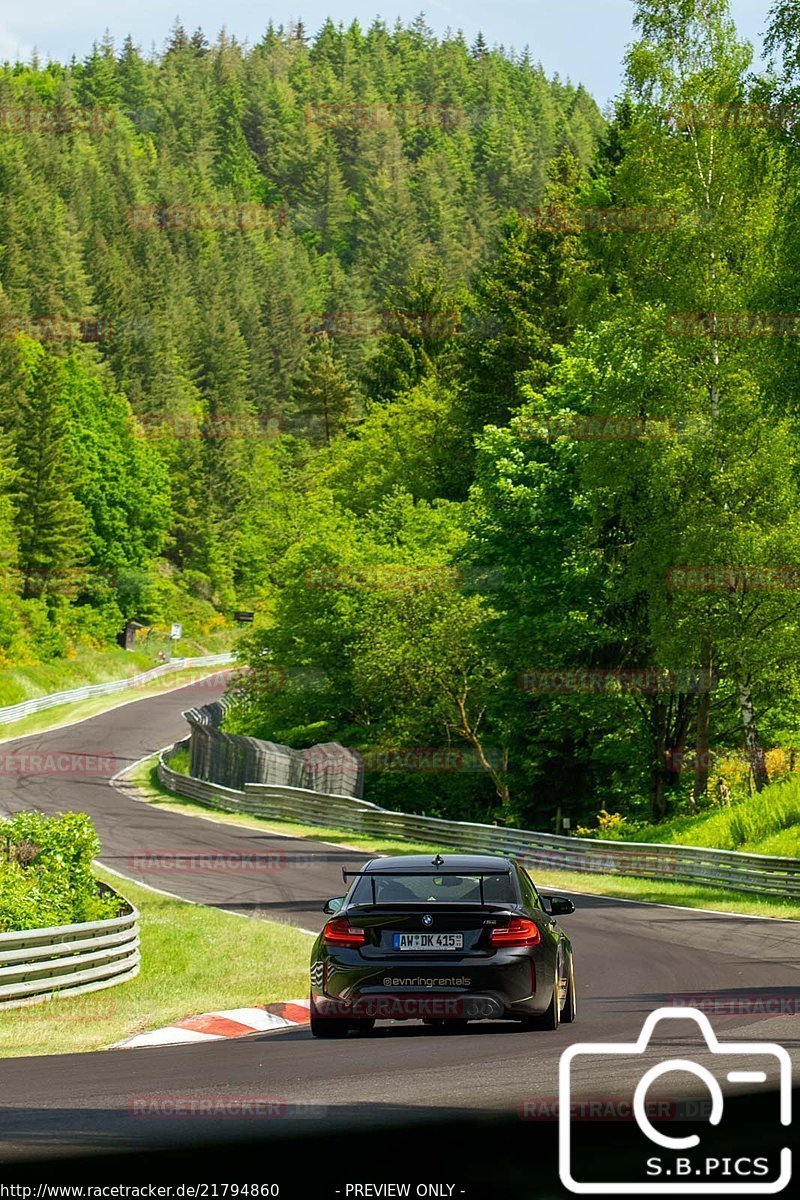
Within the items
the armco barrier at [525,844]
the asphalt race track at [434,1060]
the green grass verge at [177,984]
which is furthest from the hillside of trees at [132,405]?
the asphalt race track at [434,1060]

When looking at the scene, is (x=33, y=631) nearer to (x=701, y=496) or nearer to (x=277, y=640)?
(x=277, y=640)

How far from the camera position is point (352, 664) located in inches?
2224

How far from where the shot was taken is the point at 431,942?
11883 millimetres

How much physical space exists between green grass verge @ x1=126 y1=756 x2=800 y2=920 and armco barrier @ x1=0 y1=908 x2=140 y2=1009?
37.8 feet

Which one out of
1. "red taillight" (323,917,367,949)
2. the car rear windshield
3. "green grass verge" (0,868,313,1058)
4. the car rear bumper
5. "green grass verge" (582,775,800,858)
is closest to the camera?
the car rear bumper

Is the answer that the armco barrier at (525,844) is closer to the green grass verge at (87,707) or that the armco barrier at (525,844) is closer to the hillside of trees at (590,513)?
the hillside of trees at (590,513)

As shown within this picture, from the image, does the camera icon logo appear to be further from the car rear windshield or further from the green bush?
the green bush

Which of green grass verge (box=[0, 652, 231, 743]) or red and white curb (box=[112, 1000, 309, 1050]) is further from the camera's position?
green grass verge (box=[0, 652, 231, 743])

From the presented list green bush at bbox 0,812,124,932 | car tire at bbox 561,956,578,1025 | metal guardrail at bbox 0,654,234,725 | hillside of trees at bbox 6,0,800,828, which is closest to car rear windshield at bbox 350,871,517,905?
car tire at bbox 561,956,578,1025

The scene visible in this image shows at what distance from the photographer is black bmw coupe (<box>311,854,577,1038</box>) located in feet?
38.9

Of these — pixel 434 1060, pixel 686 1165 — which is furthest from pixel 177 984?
pixel 686 1165

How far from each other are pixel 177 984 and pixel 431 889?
8.36 meters

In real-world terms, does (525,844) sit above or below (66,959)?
below

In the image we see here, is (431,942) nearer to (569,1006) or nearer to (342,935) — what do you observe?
(342,935)
